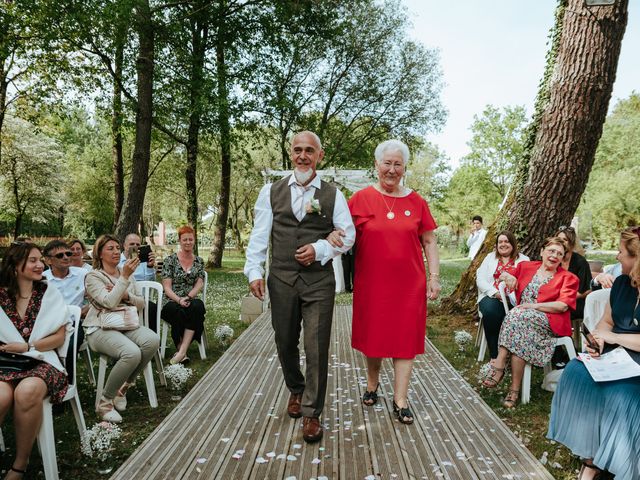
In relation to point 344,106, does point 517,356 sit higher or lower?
lower

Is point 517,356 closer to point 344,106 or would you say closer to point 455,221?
point 344,106

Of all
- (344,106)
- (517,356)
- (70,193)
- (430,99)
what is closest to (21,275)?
(517,356)

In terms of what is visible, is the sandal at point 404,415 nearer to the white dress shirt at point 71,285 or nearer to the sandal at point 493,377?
the sandal at point 493,377

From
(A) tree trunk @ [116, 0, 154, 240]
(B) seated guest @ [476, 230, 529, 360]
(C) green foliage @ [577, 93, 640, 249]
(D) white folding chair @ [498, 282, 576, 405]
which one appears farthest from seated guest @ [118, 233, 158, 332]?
(C) green foliage @ [577, 93, 640, 249]

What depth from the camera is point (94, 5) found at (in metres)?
9.90

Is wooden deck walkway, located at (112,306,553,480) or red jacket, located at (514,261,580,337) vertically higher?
red jacket, located at (514,261,580,337)

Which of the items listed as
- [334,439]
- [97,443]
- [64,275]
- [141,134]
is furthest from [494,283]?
[141,134]

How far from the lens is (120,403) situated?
384 centimetres

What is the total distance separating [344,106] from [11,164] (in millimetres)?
21078

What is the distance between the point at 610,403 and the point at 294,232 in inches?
81.2

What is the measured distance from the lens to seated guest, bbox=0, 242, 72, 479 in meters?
2.61

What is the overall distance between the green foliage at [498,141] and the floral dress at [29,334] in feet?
124

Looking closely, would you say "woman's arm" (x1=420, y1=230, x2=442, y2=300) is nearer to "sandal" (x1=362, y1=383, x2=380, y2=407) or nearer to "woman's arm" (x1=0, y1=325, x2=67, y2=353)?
"sandal" (x1=362, y1=383, x2=380, y2=407)

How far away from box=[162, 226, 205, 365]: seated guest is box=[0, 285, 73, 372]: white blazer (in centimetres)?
213
